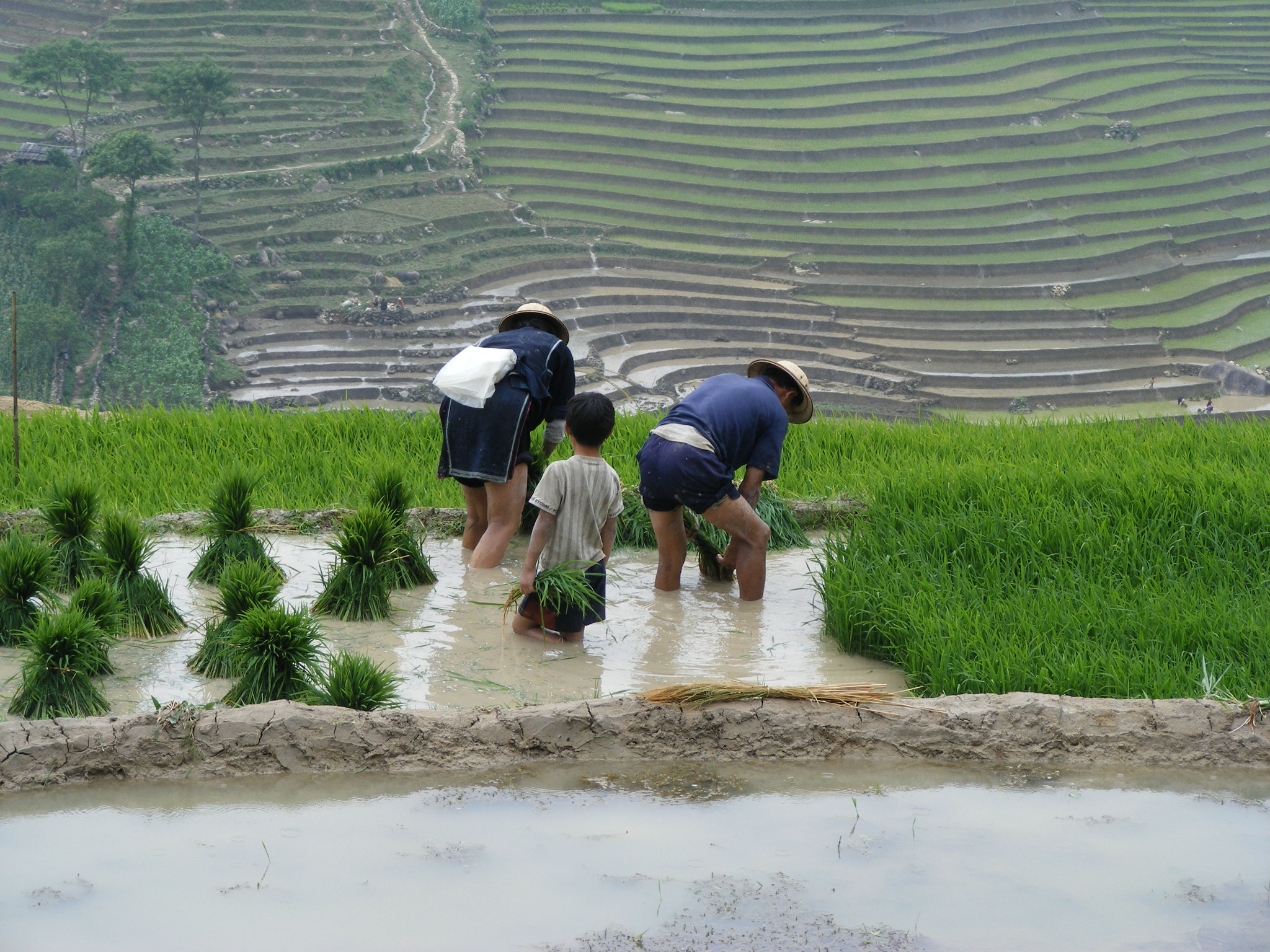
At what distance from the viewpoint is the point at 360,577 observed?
361 cm

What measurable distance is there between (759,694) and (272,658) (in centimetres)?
119

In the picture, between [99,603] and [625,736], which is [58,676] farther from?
[625,736]

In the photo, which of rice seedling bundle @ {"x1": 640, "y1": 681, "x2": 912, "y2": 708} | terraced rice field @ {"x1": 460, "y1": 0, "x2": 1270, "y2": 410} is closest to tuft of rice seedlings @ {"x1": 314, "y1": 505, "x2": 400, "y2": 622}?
rice seedling bundle @ {"x1": 640, "y1": 681, "x2": 912, "y2": 708}

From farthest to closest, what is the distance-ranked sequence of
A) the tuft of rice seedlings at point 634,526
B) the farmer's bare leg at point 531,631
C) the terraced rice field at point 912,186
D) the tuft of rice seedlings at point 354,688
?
1. the terraced rice field at point 912,186
2. the tuft of rice seedlings at point 634,526
3. the farmer's bare leg at point 531,631
4. the tuft of rice seedlings at point 354,688

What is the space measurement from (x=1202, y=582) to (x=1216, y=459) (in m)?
1.51

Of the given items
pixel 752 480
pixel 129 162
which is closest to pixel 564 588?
pixel 752 480

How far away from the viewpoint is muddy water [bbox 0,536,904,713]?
121 inches

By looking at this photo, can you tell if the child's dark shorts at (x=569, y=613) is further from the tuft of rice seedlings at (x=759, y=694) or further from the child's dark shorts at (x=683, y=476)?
the tuft of rice seedlings at (x=759, y=694)

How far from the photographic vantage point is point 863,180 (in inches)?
1268

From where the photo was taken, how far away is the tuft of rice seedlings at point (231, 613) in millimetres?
3057

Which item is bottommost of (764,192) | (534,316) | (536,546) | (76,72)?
(536,546)

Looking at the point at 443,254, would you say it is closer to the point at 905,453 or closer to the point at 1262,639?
the point at 905,453

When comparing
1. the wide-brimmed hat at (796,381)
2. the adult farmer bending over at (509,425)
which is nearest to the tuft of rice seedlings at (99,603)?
the adult farmer bending over at (509,425)

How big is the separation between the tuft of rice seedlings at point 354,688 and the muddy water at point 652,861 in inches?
9.1
